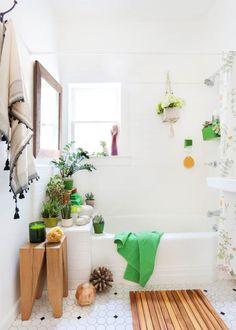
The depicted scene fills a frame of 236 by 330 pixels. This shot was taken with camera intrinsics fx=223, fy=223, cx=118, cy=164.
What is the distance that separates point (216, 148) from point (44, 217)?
1747 millimetres

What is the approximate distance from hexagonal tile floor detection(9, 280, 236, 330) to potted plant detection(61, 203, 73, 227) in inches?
19.4

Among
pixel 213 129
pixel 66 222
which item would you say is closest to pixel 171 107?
pixel 213 129

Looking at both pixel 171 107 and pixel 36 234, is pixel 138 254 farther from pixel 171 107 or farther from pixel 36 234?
pixel 171 107

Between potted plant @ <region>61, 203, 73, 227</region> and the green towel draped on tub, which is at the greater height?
potted plant @ <region>61, 203, 73, 227</region>

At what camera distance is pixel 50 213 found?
1800mm

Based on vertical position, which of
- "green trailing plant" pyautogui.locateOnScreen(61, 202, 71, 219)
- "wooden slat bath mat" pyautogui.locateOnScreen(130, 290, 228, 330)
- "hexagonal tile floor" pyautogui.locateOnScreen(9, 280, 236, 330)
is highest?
"green trailing plant" pyautogui.locateOnScreen(61, 202, 71, 219)

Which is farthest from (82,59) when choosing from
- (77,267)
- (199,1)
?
(77,267)

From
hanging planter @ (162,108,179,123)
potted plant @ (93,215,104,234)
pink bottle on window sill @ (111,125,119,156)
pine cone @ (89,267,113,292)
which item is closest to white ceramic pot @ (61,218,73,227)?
potted plant @ (93,215,104,234)

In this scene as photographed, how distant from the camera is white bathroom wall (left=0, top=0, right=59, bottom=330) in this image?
1273 mm

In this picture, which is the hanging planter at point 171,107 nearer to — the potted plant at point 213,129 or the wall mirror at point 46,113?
the potted plant at point 213,129

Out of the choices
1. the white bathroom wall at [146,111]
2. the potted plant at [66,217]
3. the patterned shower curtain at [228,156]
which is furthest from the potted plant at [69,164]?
the patterned shower curtain at [228,156]

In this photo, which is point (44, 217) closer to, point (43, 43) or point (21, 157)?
point (21, 157)

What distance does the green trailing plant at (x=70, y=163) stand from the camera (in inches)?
85.4

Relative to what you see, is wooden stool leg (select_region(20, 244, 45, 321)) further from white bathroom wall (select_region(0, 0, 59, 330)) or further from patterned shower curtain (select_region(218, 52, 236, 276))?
patterned shower curtain (select_region(218, 52, 236, 276))
